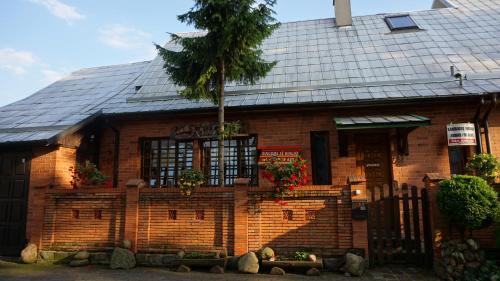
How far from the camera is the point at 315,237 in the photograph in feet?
22.7

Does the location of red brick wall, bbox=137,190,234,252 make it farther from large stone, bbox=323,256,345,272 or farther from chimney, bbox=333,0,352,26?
chimney, bbox=333,0,352,26

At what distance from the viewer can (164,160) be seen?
10.2 meters

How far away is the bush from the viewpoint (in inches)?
232

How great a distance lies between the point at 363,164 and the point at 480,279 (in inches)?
157

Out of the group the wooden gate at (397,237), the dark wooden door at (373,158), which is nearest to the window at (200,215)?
the wooden gate at (397,237)

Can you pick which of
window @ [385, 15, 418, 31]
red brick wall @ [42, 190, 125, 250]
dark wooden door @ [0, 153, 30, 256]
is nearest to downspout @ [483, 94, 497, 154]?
window @ [385, 15, 418, 31]

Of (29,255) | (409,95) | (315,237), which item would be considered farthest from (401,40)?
(29,255)

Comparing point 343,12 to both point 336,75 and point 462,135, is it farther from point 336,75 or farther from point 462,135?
point 462,135

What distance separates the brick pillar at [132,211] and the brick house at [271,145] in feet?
0.08

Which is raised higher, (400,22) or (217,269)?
(400,22)

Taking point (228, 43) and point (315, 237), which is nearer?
point (315, 237)

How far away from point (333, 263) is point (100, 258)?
5053mm

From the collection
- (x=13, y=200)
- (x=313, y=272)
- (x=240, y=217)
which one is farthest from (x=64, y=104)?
(x=313, y=272)

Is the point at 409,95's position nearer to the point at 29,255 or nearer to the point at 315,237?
the point at 315,237
